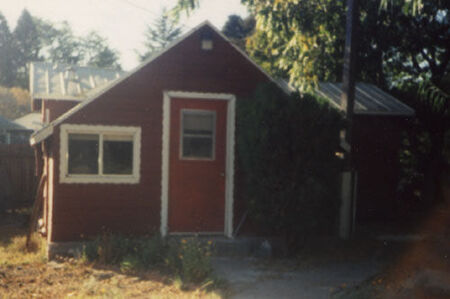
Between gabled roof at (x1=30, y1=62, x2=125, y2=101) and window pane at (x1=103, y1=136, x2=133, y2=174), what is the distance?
1.82m

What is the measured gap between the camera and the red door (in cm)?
995

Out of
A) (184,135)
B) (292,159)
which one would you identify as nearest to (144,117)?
(184,135)

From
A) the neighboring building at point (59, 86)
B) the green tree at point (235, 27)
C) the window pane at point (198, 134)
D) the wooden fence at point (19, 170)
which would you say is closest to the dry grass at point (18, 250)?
the neighboring building at point (59, 86)

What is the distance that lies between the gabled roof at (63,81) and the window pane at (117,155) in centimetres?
182

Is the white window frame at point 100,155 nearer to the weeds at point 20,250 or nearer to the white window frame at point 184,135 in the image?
the white window frame at point 184,135

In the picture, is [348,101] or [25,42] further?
[25,42]

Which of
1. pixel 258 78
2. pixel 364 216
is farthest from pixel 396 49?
pixel 258 78

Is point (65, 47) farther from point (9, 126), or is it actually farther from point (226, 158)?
point (226, 158)

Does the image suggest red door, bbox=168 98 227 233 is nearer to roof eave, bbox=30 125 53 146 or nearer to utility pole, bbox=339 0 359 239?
roof eave, bbox=30 125 53 146

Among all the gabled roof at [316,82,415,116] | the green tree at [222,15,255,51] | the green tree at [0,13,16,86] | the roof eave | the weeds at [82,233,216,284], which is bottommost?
Answer: the weeds at [82,233,216,284]

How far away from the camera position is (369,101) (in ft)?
45.9

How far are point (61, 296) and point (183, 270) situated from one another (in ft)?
6.46

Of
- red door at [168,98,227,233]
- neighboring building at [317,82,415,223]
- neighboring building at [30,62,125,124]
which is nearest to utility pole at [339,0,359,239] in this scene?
red door at [168,98,227,233]

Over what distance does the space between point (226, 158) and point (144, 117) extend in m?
1.90
